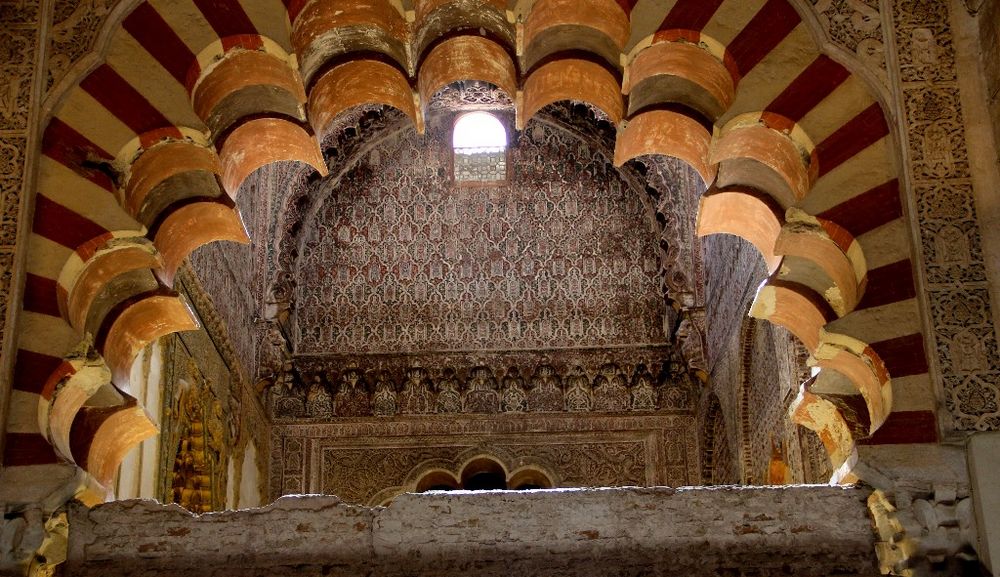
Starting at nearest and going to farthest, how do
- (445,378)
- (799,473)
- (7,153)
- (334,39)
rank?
(7,153) < (334,39) < (799,473) < (445,378)

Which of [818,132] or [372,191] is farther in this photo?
[372,191]

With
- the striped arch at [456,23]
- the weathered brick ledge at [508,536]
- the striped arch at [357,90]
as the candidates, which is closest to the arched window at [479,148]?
the striped arch at [357,90]

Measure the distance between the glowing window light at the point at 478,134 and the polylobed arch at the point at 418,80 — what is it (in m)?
5.95

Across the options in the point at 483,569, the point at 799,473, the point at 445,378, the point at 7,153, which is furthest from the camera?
the point at 445,378

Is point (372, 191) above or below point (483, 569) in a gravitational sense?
above

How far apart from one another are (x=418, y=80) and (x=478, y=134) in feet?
19.8

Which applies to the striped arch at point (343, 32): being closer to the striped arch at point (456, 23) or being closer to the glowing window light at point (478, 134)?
the striped arch at point (456, 23)

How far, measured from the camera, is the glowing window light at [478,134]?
468 inches

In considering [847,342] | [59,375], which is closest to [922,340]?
[847,342]

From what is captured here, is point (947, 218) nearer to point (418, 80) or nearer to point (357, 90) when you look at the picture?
point (418, 80)

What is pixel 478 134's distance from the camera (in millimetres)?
11930

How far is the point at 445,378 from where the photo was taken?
1116 cm

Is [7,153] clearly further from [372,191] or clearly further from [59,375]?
[372,191]

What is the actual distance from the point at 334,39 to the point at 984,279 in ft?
9.91
